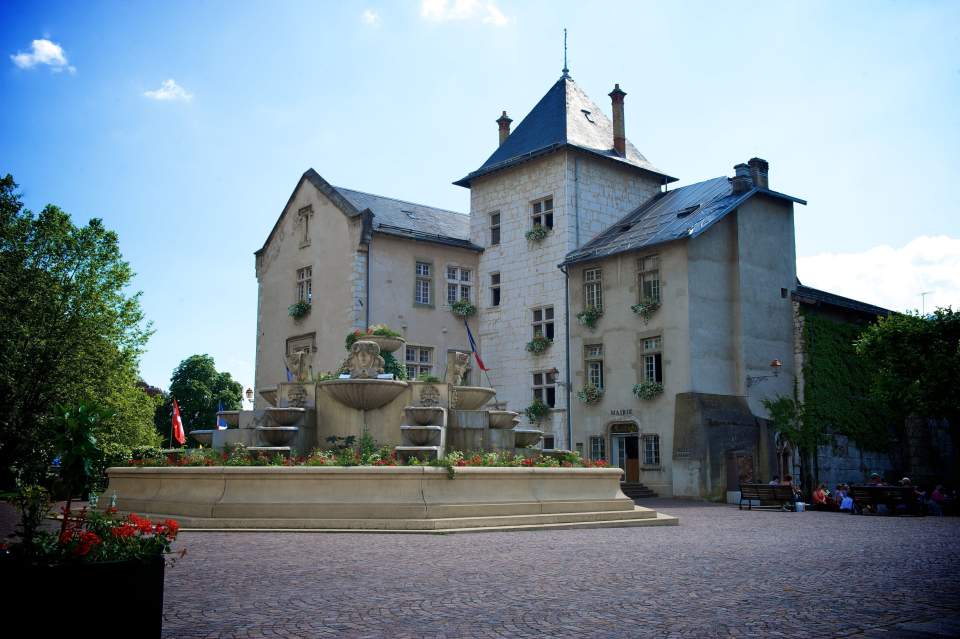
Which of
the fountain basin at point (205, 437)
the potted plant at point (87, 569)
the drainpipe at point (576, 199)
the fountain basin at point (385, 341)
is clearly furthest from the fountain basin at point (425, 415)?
the drainpipe at point (576, 199)

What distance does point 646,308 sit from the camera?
1257 inches

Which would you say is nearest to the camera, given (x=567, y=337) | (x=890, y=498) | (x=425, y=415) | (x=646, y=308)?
(x=425, y=415)

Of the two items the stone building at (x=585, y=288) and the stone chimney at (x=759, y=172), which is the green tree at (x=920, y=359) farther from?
the stone chimney at (x=759, y=172)

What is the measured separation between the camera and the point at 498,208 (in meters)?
38.7

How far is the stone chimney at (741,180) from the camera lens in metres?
33.1

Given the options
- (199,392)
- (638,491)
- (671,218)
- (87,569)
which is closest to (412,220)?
(671,218)

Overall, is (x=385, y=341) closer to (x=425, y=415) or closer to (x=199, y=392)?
(x=425, y=415)

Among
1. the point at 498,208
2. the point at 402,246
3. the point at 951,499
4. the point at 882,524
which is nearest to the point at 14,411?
the point at 402,246

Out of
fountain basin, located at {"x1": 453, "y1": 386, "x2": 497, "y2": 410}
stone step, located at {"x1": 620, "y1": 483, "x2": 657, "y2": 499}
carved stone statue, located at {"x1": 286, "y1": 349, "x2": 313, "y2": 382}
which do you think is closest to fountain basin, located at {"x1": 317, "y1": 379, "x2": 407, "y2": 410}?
fountain basin, located at {"x1": 453, "y1": 386, "x2": 497, "y2": 410}

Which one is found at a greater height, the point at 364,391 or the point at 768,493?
the point at 364,391

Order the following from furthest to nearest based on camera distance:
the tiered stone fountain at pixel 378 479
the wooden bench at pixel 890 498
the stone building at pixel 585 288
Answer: the stone building at pixel 585 288
the wooden bench at pixel 890 498
the tiered stone fountain at pixel 378 479

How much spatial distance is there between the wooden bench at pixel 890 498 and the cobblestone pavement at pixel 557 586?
360 inches

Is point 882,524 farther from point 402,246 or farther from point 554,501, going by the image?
point 402,246

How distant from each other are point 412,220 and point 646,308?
1163 centimetres
